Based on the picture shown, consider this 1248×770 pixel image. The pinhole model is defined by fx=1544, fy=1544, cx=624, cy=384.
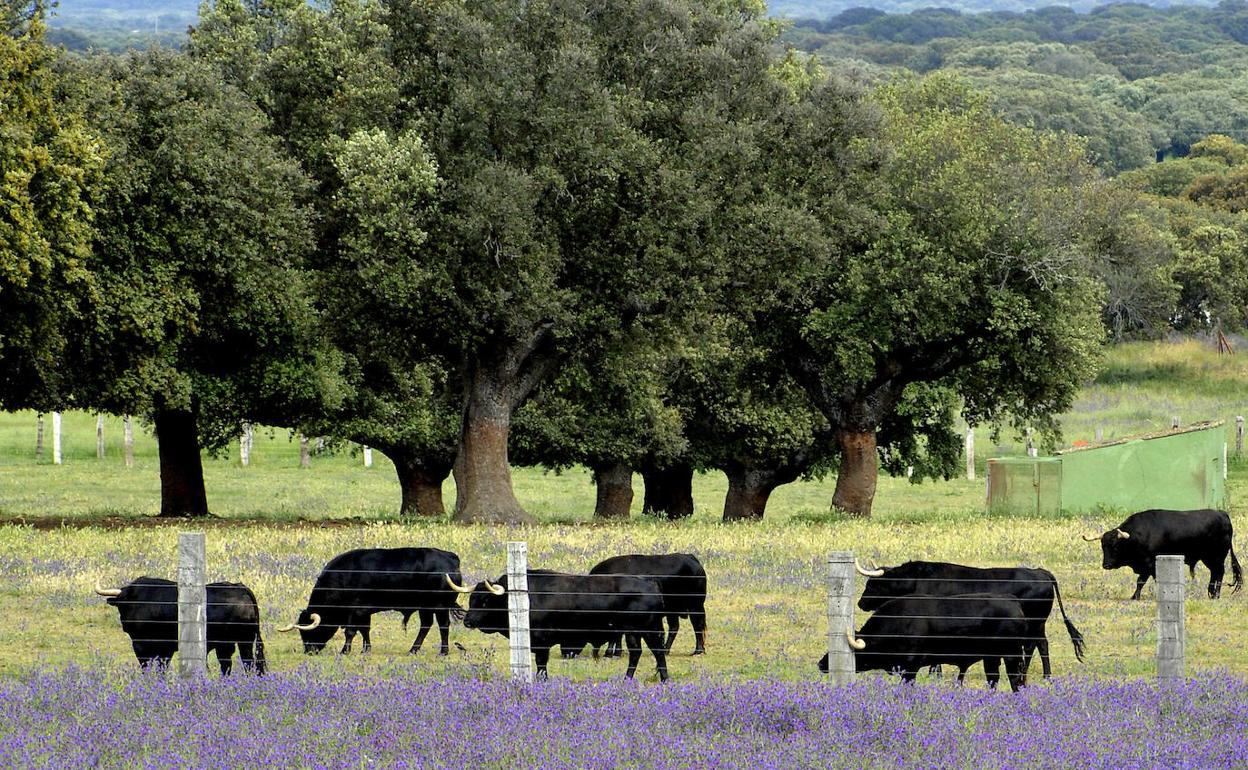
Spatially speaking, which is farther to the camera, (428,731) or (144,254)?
(144,254)

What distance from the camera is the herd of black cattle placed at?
1462 centimetres

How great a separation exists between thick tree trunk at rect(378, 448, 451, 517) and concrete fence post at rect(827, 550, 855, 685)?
33342 mm

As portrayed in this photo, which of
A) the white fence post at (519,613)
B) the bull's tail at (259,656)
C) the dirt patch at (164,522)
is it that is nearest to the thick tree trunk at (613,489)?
the dirt patch at (164,522)

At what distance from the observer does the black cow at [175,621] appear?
1536 centimetres

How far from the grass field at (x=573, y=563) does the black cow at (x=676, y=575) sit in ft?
1.28

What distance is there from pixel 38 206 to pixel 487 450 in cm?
1109

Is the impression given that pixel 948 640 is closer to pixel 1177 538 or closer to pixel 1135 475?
pixel 1177 538

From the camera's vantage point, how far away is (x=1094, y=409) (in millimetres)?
→ 75250

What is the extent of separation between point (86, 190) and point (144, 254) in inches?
94.3

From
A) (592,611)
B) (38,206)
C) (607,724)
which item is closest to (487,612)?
(592,611)

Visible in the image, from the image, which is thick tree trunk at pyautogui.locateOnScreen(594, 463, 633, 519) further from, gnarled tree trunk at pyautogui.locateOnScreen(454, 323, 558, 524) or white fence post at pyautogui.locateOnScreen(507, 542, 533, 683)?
white fence post at pyautogui.locateOnScreen(507, 542, 533, 683)

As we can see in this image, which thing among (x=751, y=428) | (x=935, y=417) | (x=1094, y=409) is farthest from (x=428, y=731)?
(x=1094, y=409)

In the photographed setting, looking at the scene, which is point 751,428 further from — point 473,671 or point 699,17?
point 473,671

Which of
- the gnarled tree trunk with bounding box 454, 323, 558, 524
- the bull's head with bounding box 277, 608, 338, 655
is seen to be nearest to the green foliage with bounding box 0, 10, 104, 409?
the gnarled tree trunk with bounding box 454, 323, 558, 524
